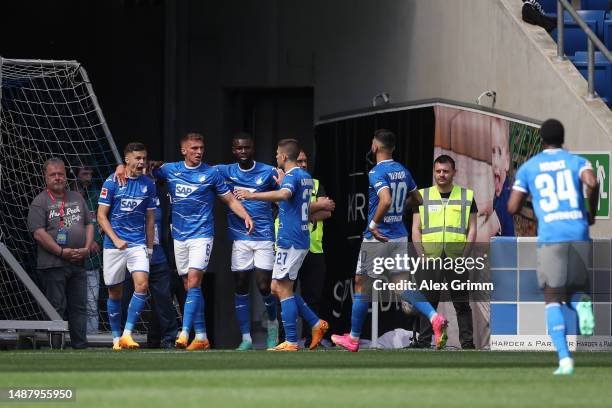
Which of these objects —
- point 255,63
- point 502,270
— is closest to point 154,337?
point 502,270

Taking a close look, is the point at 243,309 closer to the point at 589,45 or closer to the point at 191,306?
the point at 191,306

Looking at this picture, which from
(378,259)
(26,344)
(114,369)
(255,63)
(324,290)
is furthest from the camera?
(255,63)

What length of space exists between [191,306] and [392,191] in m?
2.32

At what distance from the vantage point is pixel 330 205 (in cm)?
1675

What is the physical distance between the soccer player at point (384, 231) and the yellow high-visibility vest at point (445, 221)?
2.32ft

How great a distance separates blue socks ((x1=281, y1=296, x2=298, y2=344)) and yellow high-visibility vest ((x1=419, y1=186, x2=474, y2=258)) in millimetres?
1652

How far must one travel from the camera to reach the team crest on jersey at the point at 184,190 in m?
15.9

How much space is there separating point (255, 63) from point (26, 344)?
28.4 feet

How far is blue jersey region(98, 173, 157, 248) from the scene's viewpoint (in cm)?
1612

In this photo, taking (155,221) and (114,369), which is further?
(155,221)

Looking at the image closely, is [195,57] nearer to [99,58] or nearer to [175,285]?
[99,58]

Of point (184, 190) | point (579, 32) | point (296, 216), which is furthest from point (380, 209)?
point (579, 32)

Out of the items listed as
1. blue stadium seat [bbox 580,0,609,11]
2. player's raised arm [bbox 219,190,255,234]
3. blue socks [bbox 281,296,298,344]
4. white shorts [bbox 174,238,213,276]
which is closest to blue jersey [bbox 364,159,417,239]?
blue socks [bbox 281,296,298,344]

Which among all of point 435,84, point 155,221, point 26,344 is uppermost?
point 435,84
